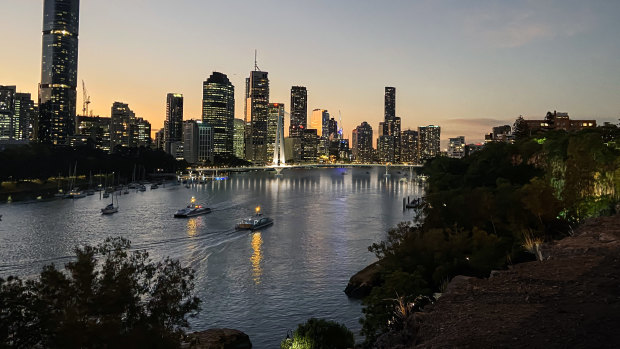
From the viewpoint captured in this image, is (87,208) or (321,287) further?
(87,208)

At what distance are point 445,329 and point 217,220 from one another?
190ft

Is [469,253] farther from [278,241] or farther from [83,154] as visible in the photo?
[83,154]

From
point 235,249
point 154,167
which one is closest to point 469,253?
point 235,249

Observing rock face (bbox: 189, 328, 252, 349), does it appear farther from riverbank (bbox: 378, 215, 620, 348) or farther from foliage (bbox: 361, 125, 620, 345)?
riverbank (bbox: 378, 215, 620, 348)

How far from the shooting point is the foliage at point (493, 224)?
918 inches

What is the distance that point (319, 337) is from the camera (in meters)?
20.7

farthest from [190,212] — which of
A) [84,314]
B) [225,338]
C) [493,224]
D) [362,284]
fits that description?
[84,314]

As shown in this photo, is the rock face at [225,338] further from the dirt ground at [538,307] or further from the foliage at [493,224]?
the dirt ground at [538,307]

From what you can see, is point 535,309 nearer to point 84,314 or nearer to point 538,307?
point 538,307

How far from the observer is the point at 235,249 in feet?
156

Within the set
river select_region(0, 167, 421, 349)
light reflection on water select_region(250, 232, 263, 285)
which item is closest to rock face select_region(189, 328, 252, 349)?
river select_region(0, 167, 421, 349)

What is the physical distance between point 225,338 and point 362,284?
1195cm

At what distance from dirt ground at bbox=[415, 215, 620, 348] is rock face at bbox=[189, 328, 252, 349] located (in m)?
12.3

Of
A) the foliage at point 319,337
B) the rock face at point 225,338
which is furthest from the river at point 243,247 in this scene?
the foliage at point 319,337
